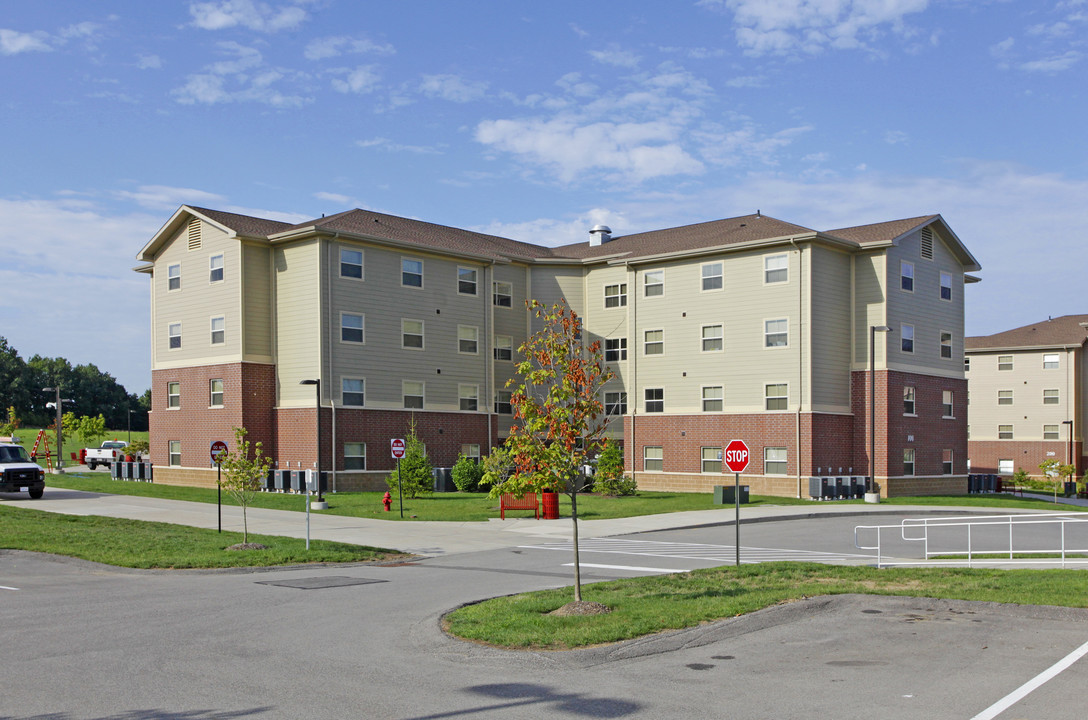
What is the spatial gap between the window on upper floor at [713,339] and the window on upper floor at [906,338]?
25.4 feet

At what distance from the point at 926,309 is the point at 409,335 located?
2360 centimetres

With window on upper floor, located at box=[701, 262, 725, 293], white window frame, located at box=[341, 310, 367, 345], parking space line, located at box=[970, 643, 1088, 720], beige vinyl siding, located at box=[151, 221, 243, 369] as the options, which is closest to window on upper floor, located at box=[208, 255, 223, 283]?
beige vinyl siding, located at box=[151, 221, 243, 369]

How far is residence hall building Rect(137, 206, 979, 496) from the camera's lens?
4100 centimetres

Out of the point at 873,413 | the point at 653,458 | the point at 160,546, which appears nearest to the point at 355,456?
the point at 653,458

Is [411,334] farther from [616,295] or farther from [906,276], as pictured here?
[906,276]

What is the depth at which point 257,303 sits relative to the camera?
4181 centimetres

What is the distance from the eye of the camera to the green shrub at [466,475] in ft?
135

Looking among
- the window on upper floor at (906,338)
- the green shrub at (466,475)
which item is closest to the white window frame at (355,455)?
the green shrub at (466,475)

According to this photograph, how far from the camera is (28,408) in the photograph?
385 feet

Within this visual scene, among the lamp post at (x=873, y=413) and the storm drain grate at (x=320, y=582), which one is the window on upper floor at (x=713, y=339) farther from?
the storm drain grate at (x=320, y=582)

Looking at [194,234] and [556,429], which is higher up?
[194,234]

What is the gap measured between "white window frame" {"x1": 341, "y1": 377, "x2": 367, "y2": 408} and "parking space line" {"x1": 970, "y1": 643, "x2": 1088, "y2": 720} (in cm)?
3389

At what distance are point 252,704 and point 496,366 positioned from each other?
131ft

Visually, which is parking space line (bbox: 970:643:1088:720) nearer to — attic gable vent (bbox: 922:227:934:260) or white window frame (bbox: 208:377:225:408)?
attic gable vent (bbox: 922:227:934:260)
